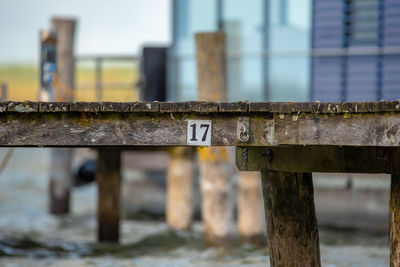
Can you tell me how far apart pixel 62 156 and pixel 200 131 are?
33.1ft

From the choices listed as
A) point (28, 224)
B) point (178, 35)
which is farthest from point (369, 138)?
point (28, 224)

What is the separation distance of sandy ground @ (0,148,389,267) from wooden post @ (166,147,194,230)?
0.29m

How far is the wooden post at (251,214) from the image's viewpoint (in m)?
11.0

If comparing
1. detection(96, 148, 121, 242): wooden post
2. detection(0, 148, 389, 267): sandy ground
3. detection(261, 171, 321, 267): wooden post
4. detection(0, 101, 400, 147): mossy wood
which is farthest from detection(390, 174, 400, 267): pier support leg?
detection(96, 148, 121, 242): wooden post

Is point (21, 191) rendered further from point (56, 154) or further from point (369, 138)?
point (369, 138)

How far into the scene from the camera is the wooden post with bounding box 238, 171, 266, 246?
11.0 m

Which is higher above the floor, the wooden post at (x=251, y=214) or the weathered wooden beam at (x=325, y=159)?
the weathered wooden beam at (x=325, y=159)

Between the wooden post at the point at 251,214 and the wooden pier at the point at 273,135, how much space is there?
524 centimetres

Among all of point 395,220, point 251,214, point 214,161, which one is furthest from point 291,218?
point 251,214

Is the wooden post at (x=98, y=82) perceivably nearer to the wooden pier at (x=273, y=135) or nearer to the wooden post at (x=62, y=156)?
the wooden post at (x=62, y=156)

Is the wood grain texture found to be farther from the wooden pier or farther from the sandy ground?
the sandy ground

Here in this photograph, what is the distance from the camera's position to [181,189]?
1287 cm

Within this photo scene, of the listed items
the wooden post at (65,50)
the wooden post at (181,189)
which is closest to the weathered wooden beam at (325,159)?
the wooden post at (181,189)

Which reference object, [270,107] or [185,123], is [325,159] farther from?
[185,123]
